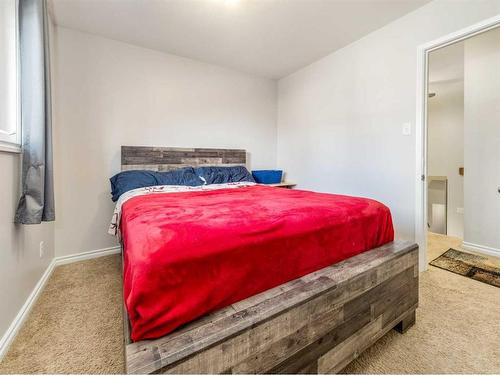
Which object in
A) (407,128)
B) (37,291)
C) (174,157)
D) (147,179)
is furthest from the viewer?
(174,157)

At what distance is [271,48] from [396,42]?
130 centimetres

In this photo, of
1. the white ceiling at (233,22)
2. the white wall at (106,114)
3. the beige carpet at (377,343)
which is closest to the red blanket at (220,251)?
the beige carpet at (377,343)

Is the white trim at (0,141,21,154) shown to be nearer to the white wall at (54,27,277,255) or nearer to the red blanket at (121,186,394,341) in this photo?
the red blanket at (121,186,394,341)

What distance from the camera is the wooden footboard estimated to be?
2.39 feet

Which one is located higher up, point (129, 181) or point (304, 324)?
point (129, 181)

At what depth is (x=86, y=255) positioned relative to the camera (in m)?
2.53

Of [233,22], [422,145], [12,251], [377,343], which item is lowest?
[377,343]

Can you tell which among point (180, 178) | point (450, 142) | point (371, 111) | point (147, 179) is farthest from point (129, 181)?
point (450, 142)

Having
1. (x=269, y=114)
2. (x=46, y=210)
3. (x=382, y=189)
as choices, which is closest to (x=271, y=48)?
(x=269, y=114)

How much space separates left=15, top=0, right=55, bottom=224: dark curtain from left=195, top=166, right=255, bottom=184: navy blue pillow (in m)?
1.53

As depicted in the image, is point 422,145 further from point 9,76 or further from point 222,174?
point 9,76

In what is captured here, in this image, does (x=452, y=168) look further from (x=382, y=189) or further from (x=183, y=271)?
(x=183, y=271)

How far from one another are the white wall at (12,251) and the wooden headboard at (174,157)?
114 cm

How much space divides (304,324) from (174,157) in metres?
2.45
